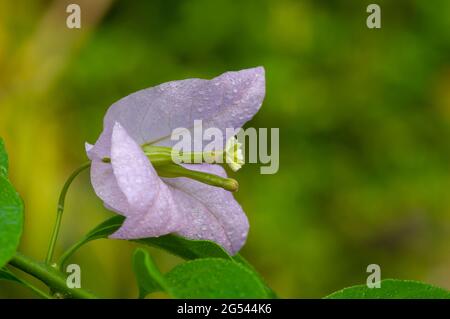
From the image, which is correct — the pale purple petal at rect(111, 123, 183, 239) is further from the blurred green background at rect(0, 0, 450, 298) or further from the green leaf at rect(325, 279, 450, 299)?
the blurred green background at rect(0, 0, 450, 298)

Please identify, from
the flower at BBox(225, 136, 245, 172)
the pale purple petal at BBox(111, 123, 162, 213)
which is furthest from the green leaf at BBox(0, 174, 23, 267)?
the flower at BBox(225, 136, 245, 172)

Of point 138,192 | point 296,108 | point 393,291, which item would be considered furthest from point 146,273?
point 296,108

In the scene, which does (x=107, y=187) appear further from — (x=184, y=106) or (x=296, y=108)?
(x=296, y=108)

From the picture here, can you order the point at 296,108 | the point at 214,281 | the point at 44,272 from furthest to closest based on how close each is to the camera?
the point at 296,108 → the point at 44,272 → the point at 214,281

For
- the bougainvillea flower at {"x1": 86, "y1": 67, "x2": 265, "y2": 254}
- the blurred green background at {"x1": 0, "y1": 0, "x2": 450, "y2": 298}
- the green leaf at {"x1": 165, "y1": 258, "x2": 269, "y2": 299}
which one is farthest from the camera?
the blurred green background at {"x1": 0, "y1": 0, "x2": 450, "y2": 298}

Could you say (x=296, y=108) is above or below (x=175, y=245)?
above

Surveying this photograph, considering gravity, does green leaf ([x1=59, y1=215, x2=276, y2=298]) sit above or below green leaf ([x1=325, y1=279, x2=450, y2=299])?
above

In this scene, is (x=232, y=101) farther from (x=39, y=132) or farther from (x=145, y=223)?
(x=39, y=132)
